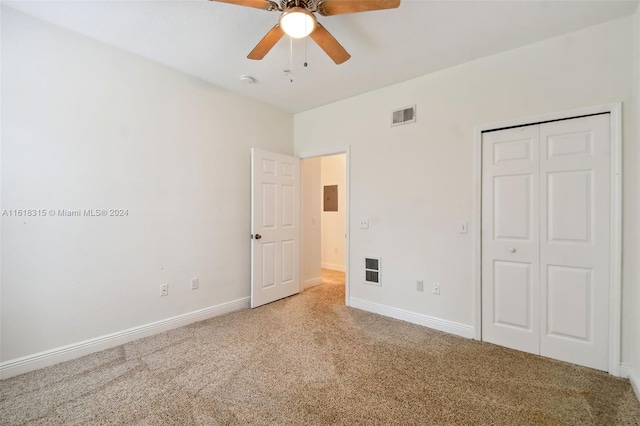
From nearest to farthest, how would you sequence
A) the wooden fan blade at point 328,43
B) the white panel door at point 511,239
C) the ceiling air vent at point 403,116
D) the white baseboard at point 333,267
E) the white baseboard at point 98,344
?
the wooden fan blade at point 328,43 → the white baseboard at point 98,344 → the white panel door at point 511,239 → the ceiling air vent at point 403,116 → the white baseboard at point 333,267

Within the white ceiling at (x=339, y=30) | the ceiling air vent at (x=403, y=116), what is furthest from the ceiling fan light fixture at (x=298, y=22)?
the ceiling air vent at (x=403, y=116)

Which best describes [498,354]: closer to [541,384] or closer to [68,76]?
[541,384]

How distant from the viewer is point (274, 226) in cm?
378

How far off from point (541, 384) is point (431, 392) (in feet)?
2.74

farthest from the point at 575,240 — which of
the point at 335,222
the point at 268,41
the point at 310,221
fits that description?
the point at 335,222

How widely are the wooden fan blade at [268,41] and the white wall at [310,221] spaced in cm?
215

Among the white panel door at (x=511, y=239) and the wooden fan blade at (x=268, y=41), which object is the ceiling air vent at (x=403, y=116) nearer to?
the white panel door at (x=511, y=239)

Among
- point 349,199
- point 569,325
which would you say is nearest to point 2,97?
point 349,199

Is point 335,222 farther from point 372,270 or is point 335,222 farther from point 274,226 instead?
point 372,270

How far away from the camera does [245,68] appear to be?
2.82 meters

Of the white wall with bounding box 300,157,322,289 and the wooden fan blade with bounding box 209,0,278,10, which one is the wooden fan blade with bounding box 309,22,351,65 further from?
the white wall with bounding box 300,157,322,289

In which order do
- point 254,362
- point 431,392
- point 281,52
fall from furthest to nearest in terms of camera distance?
point 281,52 < point 254,362 < point 431,392

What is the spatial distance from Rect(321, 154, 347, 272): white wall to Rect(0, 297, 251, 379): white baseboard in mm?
2881

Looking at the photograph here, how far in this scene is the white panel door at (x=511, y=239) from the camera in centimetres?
241
